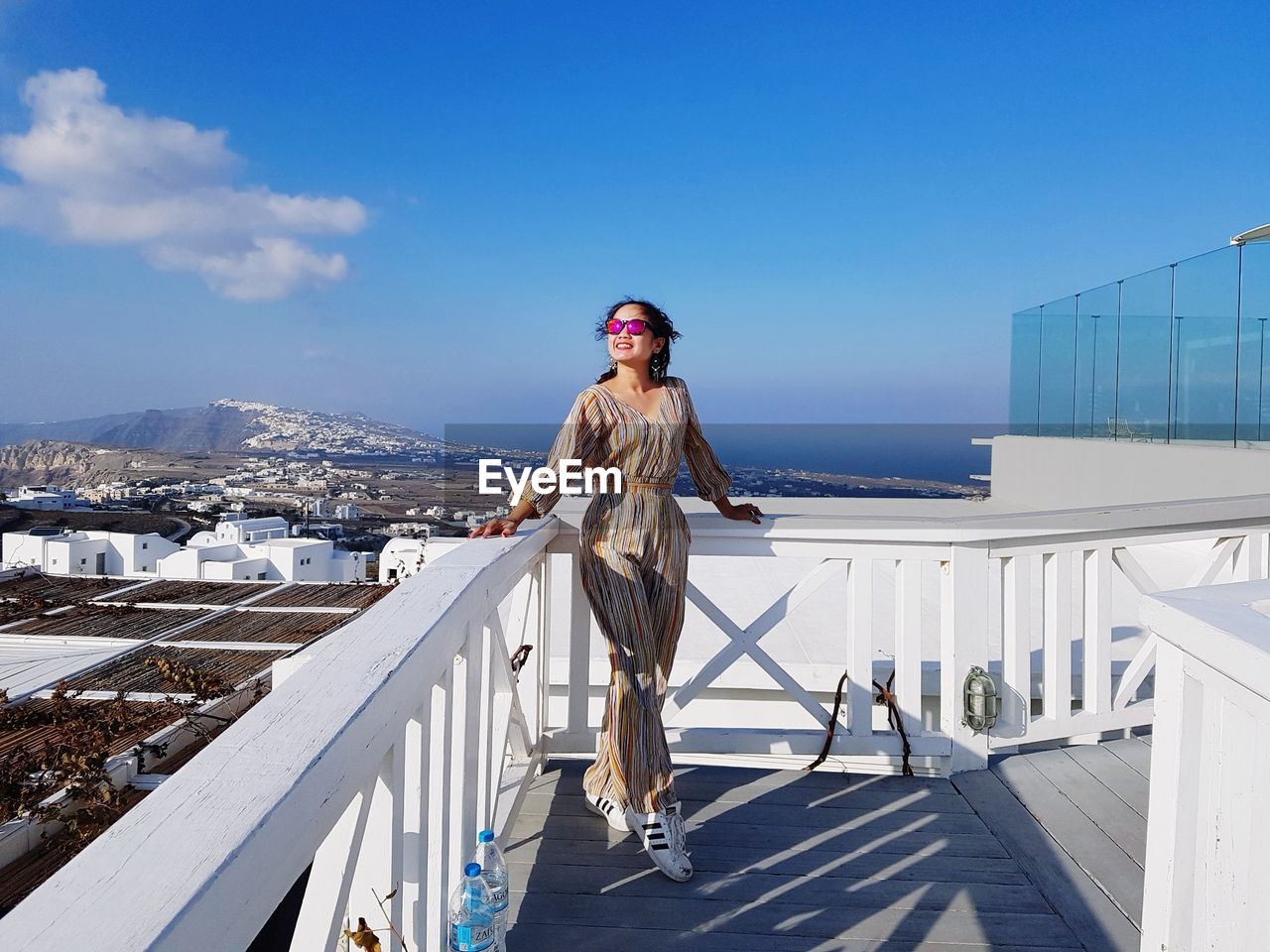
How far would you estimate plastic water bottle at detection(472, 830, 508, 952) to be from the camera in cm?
160

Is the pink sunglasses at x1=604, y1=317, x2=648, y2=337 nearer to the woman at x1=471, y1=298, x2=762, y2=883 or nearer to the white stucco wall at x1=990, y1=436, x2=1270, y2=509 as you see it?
the woman at x1=471, y1=298, x2=762, y2=883

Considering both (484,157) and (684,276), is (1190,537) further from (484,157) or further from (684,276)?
(684,276)

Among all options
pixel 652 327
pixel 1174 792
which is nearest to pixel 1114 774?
pixel 1174 792

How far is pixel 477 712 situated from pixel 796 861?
1.08m

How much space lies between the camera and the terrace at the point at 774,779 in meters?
0.70

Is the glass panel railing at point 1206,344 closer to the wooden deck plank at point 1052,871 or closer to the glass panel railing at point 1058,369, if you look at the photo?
the glass panel railing at point 1058,369

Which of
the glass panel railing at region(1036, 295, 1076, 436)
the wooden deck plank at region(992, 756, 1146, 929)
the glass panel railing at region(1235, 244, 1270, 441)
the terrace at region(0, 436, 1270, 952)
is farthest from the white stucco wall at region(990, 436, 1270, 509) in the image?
the wooden deck plank at region(992, 756, 1146, 929)

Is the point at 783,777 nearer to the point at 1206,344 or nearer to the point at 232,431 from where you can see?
the point at 1206,344

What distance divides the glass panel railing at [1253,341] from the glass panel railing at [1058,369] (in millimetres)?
2168

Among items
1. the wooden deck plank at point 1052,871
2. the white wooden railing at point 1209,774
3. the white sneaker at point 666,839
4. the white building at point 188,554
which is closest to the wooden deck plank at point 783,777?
the wooden deck plank at point 1052,871

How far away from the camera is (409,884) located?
129 cm

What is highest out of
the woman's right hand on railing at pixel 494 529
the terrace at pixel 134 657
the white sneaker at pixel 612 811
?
the woman's right hand on railing at pixel 494 529

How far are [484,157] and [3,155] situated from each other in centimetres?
4225

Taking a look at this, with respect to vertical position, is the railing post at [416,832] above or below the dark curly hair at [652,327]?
below
